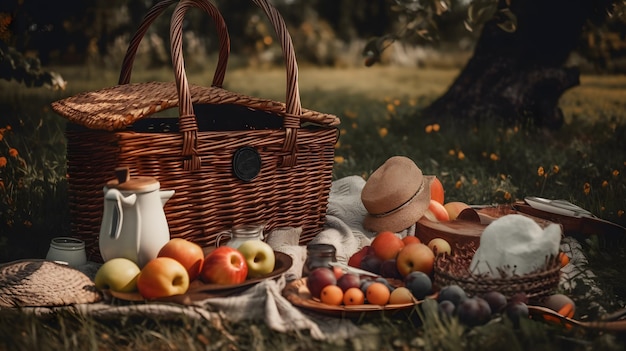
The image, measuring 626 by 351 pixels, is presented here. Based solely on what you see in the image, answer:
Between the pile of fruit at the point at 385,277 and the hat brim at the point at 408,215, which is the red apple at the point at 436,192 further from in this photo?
the pile of fruit at the point at 385,277

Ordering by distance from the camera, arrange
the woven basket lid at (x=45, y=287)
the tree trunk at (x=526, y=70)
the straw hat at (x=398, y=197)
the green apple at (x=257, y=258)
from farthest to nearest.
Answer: the tree trunk at (x=526, y=70), the straw hat at (x=398, y=197), the green apple at (x=257, y=258), the woven basket lid at (x=45, y=287)

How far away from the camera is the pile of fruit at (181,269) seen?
276 cm

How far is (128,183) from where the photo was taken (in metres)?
2.91

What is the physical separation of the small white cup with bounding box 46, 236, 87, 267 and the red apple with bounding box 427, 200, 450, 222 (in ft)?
5.80

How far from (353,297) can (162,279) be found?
719mm

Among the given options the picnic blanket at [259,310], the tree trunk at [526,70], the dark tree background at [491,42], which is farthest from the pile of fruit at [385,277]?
the tree trunk at [526,70]

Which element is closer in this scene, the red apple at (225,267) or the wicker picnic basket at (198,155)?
the red apple at (225,267)

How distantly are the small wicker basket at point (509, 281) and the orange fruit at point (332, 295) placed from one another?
1.35 feet

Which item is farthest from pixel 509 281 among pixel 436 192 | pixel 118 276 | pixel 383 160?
pixel 383 160

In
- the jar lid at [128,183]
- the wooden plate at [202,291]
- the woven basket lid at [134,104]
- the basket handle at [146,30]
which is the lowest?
the wooden plate at [202,291]

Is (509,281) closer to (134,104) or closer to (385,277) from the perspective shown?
(385,277)

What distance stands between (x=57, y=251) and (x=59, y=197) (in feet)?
2.97

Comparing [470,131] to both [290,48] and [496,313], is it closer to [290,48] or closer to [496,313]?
[290,48]

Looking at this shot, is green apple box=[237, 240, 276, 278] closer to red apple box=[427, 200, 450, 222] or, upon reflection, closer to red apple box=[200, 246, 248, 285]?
red apple box=[200, 246, 248, 285]
